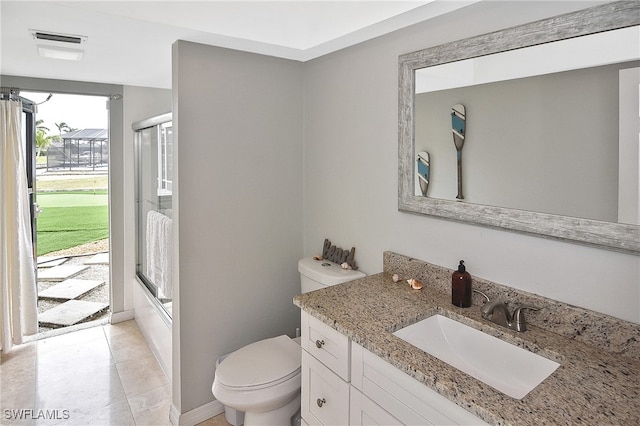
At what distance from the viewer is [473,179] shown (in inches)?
64.2

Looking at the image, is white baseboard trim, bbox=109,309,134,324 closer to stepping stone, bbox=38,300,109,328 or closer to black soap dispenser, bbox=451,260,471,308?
stepping stone, bbox=38,300,109,328

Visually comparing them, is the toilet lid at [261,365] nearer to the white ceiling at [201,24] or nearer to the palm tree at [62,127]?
the white ceiling at [201,24]

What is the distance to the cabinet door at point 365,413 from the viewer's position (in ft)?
4.18

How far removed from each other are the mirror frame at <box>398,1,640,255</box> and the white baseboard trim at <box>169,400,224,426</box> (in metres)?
1.64

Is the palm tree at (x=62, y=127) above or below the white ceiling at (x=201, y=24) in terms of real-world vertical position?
below

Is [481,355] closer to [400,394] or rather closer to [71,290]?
[400,394]

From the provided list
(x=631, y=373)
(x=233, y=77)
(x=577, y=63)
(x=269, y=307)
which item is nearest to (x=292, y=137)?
(x=233, y=77)

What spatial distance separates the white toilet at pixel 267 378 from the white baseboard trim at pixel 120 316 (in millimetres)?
1853

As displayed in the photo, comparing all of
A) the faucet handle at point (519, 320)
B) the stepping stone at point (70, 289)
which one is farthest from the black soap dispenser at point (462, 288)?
the stepping stone at point (70, 289)

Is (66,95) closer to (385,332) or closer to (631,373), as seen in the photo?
(385,332)

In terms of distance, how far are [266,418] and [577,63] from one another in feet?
6.64

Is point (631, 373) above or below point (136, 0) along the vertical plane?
below

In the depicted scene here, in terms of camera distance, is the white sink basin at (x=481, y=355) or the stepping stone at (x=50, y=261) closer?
the white sink basin at (x=481, y=355)

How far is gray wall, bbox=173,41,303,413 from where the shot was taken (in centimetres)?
216
